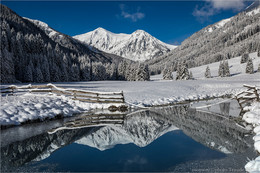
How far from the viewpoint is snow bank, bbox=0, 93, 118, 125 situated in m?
9.40

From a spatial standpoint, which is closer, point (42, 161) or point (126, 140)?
point (42, 161)

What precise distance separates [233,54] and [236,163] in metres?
151

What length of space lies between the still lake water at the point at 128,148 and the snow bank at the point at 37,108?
914 millimetres

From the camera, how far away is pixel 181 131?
841cm

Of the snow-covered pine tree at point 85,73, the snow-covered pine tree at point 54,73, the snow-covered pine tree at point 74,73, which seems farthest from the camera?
the snow-covered pine tree at point 85,73

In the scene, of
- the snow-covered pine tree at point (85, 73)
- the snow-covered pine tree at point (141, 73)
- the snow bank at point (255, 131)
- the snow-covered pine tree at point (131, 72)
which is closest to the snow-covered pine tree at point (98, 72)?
the snow-covered pine tree at point (85, 73)

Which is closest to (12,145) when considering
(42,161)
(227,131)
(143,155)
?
(42,161)

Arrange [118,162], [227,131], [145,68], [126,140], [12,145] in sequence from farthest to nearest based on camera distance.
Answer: [145,68] < [227,131] < [126,140] < [12,145] < [118,162]

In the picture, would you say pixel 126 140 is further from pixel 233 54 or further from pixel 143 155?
pixel 233 54

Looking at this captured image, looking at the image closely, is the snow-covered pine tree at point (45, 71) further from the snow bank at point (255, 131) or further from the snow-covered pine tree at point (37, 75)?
the snow bank at point (255, 131)

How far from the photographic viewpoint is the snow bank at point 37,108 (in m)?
9.40

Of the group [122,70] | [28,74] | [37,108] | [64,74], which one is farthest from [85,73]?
[37,108]

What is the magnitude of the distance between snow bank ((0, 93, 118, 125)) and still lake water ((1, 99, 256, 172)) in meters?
0.91

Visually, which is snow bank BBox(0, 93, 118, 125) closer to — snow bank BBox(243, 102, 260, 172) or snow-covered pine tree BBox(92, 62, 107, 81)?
snow bank BBox(243, 102, 260, 172)
